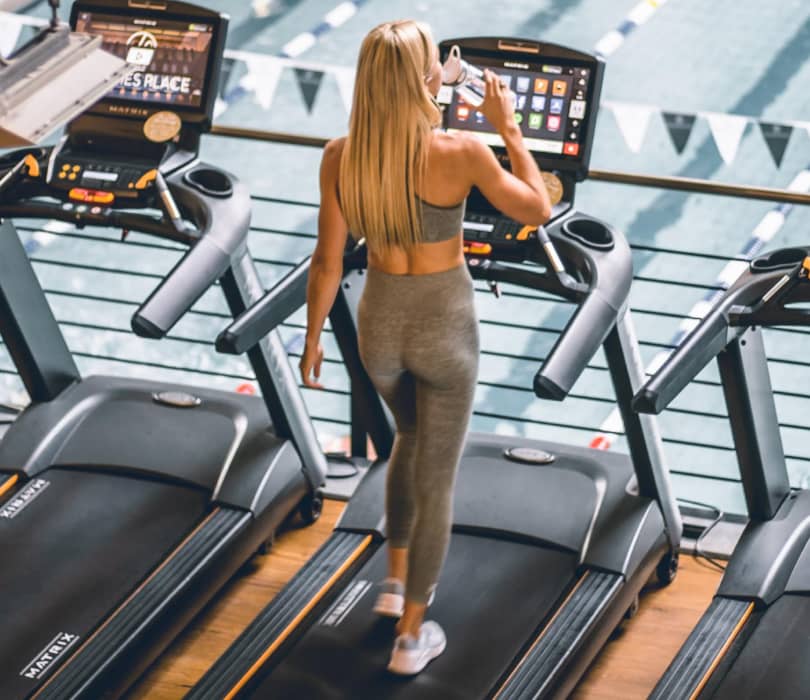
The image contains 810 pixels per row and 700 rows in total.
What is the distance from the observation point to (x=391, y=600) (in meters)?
3.51

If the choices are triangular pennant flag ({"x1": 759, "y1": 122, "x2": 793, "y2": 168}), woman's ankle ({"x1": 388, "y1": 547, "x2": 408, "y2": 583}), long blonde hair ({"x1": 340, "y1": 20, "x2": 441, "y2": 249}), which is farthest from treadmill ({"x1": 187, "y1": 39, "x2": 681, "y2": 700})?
triangular pennant flag ({"x1": 759, "y1": 122, "x2": 793, "y2": 168})

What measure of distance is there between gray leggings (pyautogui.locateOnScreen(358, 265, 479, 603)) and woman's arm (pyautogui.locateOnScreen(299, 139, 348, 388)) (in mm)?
85

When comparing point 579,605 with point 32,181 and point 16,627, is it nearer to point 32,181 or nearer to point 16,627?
point 16,627

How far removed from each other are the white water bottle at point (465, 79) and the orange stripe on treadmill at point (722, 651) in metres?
1.35

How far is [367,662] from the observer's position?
11.0ft

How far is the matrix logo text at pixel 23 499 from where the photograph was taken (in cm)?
397

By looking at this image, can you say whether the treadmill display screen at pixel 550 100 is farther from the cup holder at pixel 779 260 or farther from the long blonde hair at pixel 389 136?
the long blonde hair at pixel 389 136

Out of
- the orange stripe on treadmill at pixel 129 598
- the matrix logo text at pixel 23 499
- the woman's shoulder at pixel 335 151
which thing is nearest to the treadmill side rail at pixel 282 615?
the orange stripe on treadmill at pixel 129 598

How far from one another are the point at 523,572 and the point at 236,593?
2.63 feet

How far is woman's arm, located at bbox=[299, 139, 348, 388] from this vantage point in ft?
10.1

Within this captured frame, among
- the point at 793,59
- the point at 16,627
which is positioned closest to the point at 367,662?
the point at 16,627

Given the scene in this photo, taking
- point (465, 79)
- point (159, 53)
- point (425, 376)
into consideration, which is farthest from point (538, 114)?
point (159, 53)

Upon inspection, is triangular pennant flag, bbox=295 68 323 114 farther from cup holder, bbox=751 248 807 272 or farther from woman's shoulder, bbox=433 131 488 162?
woman's shoulder, bbox=433 131 488 162

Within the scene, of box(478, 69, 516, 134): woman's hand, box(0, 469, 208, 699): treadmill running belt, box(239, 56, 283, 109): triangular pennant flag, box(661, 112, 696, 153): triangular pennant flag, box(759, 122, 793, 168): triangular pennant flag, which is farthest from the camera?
box(661, 112, 696, 153): triangular pennant flag
